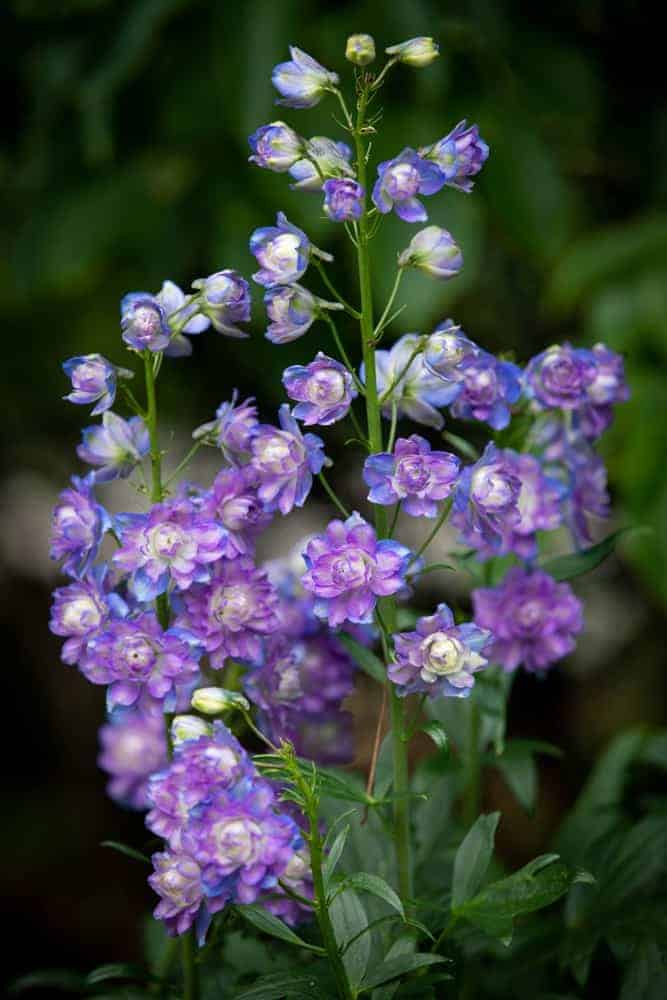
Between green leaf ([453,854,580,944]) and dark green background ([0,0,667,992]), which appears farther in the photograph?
dark green background ([0,0,667,992])

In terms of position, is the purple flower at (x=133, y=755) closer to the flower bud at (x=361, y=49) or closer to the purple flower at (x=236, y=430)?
the purple flower at (x=236, y=430)

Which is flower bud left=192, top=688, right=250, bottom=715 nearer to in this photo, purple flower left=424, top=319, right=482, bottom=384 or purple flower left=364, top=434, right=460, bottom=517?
purple flower left=364, top=434, right=460, bottom=517

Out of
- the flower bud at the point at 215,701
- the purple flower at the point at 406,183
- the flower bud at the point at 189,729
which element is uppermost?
the purple flower at the point at 406,183

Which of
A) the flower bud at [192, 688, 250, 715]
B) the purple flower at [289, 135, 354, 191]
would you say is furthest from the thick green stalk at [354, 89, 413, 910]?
the flower bud at [192, 688, 250, 715]

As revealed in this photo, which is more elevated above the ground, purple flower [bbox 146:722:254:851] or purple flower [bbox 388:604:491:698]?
purple flower [bbox 388:604:491:698]

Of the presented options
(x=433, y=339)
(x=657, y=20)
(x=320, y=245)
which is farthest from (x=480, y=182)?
(x=433, y=339)

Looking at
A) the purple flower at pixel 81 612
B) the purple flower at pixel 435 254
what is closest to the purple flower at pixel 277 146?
the purple flower at pixel 435 254
